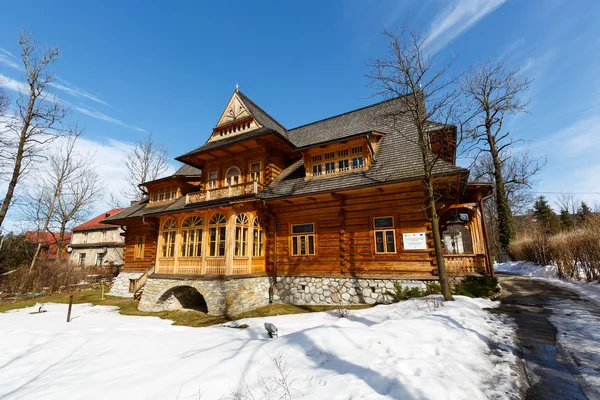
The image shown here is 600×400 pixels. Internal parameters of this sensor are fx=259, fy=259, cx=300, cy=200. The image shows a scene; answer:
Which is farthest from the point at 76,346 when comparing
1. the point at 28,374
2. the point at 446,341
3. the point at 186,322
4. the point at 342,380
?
the point at 446,341

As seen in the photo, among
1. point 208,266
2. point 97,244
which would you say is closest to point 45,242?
point 97,244

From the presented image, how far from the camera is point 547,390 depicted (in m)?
4.15

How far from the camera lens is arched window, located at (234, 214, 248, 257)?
48.3ft

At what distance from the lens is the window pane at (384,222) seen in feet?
42.5

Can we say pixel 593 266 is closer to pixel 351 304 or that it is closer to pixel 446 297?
pixel 446 297

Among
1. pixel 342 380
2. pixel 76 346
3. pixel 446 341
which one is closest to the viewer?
pixel 342 380

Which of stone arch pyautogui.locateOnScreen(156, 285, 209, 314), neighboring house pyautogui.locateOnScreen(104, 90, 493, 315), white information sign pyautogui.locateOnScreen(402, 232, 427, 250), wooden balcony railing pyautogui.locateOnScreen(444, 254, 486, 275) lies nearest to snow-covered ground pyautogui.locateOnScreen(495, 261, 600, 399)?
wooden balcony railing pyautogui.locateOnScreen(444, 254, 486, 275)

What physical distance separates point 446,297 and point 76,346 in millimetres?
12264

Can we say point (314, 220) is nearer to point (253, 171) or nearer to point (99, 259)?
A: point (253, 171)

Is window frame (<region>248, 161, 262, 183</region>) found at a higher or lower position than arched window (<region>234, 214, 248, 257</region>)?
higher

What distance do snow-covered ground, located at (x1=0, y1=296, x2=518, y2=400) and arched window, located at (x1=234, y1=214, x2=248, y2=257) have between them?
256 inches

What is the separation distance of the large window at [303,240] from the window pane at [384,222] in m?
3.63

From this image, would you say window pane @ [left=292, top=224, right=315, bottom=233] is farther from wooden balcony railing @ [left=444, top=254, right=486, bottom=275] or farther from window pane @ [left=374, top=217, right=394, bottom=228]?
wooden balcony railing @ [left=444, top=254, right=486, bottom=275]

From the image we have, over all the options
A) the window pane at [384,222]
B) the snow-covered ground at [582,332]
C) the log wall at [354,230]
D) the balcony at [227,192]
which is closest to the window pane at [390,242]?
the log wall at [354,230]
